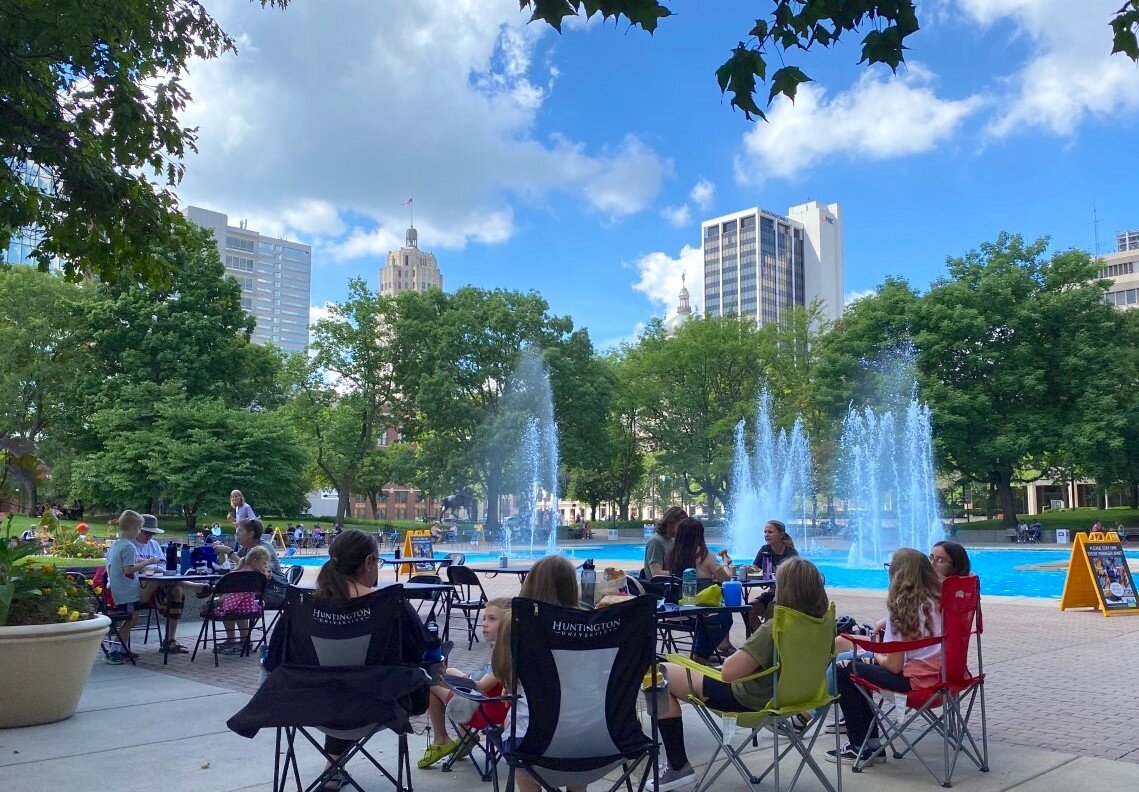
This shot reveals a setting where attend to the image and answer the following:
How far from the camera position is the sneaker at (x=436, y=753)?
212 inches

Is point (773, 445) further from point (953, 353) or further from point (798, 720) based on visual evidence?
point (798, 720)

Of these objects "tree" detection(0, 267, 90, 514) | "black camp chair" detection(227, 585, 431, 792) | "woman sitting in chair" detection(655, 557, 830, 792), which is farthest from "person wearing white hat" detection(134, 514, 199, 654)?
"tree" detection(0, 267, 90, 514)

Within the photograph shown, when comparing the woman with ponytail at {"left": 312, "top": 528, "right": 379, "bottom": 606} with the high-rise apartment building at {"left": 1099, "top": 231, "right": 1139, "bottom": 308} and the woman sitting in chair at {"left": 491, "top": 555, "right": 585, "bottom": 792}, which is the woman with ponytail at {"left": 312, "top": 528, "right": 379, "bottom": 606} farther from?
the high-rise apartment building at {"left": 1099, "top": 231, "right": 1139, "bottom": 308}

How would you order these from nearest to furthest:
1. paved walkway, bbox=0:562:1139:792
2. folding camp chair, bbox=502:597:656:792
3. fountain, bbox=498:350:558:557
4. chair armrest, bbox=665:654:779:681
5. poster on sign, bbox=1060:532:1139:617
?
folding camp chair, bbox=502:597:656:792
chair armrest, bbox=665:654:779:681
paved walkway, bbox=0:562:1139:792
poster on sign, bbox=1060:532:1139:617
fountain, bbox=498:350:558:557

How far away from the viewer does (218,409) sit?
123ft

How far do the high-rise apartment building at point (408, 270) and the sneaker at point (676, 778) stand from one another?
16175 cm

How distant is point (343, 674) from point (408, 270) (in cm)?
16667

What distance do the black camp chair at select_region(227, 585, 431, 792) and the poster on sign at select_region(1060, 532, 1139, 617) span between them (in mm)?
12237

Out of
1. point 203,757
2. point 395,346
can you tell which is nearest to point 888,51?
point 203,757

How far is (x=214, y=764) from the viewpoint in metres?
5.47

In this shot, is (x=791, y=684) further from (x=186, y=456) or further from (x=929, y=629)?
(x=186, y=456)

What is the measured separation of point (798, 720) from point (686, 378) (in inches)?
1976

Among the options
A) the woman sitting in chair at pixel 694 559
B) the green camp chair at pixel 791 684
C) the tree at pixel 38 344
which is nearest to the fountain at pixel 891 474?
the woman sitting in chair at pixel 694 559

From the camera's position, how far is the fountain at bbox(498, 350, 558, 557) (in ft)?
154
